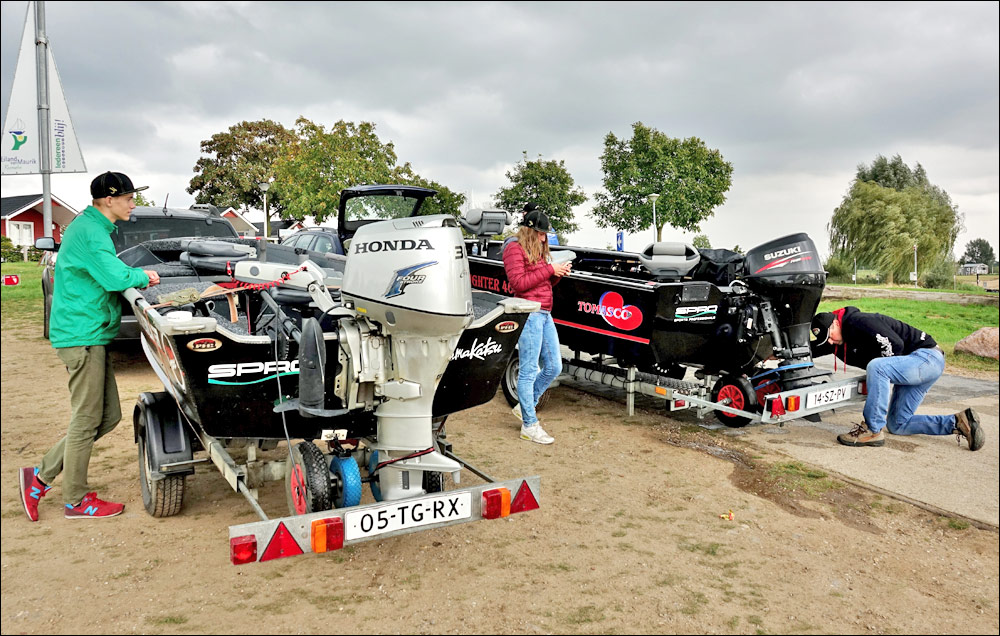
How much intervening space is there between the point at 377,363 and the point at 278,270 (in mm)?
972

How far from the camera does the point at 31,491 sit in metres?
4.52

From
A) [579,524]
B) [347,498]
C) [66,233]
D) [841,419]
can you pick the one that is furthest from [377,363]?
[841,419]

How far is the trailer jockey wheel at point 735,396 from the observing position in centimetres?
658

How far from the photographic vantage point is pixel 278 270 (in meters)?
4.03

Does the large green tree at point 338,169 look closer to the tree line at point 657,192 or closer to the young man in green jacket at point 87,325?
the tree line at point 657,192

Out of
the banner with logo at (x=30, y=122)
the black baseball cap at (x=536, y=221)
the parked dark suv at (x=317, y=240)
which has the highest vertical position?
the banner with logo at (x=30, y=122)

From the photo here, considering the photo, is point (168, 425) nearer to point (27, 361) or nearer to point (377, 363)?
point (377, 363)

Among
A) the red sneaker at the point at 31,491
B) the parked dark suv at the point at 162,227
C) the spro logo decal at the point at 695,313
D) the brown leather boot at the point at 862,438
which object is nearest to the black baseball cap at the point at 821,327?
the brown leather boot at the point at 862,438

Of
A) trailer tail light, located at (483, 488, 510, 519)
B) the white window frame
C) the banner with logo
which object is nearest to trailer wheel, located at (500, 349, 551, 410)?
trailer tail light, located at (483, 488, 510, 519)

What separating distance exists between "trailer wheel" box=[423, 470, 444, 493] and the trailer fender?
1.54 m

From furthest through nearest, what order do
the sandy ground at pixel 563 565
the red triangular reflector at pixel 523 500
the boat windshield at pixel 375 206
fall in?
1. the boat windshield at pixel 375 206
2. the red triangular reflector at pixel 523 500
3. the sandy ground at pixel 563 565

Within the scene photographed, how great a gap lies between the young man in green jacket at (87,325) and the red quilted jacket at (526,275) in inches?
110

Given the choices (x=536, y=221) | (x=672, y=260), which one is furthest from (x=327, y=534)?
(x=672, y=260)

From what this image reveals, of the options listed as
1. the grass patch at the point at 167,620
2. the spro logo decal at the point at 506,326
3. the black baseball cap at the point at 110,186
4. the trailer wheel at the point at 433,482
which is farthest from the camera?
the black baseball cap at the point at 110,186
